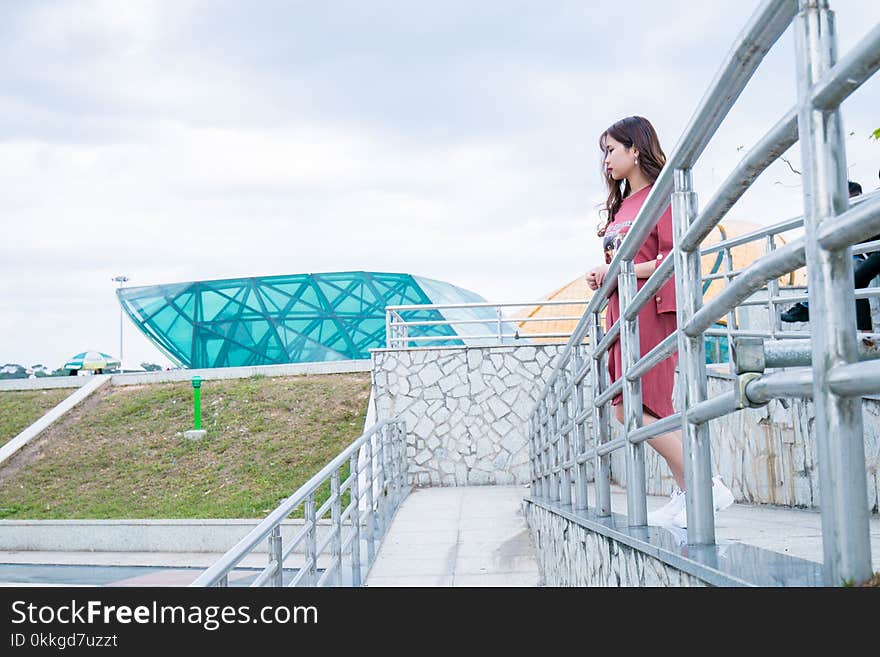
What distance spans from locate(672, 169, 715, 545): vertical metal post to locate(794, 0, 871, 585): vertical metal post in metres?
0.69

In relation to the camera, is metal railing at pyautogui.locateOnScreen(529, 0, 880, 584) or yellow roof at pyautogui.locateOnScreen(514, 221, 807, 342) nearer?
metal railing at pyautogui.locateOnScreen(529, 0, 880, 584)

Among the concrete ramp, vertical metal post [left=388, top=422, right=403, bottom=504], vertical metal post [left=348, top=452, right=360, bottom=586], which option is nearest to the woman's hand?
vertical metal post [left=348, top=452, right=360, bottom=586]

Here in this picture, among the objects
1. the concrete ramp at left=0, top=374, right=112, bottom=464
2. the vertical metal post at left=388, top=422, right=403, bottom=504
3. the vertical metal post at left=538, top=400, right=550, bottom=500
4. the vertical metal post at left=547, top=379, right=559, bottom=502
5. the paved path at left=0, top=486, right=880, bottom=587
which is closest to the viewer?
the paved path at left=0, top=486, right=880, bottom=587

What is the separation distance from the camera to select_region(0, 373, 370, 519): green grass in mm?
12703

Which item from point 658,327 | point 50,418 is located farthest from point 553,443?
point 50,418

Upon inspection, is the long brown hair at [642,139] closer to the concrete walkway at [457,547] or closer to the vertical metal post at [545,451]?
the vertical metal post at [545,451]

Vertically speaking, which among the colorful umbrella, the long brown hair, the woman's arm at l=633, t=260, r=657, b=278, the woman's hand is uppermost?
the colorful umbrella

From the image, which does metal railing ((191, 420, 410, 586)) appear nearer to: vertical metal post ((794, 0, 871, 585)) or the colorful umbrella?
vertical metal post ((794, 0, 871, 585))

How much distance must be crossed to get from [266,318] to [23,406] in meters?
7.84

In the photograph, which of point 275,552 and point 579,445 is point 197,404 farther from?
point 579,445

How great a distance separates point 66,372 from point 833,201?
24991 millimetres

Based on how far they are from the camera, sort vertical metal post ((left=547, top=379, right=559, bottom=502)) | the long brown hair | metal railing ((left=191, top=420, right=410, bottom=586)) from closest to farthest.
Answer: the long brown hair, metal railing ((left=191, top=420, right=410, bottom=586)), vertical metal post ((left=547, top=379, right=559, bottom=502))

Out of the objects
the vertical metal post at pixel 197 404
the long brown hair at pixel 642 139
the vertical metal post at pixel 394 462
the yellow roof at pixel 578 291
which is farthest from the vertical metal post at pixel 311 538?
the yellow roof at pixel 578 291
